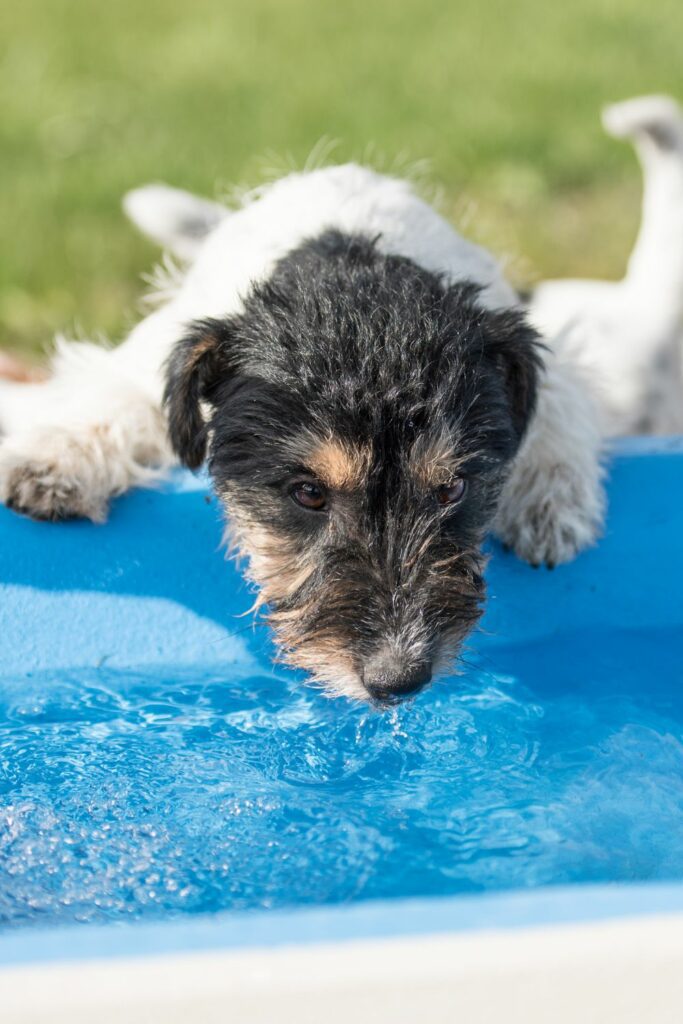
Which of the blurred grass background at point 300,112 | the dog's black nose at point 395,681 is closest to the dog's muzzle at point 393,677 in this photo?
the dog's black nose at point 395,681

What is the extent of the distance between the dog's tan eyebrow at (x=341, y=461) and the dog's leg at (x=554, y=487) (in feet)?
3.03

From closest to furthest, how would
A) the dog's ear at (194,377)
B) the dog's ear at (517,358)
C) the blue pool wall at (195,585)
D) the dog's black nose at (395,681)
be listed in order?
1. the dog's black nose at (395,681)
2. the dog's ear at (194,377)
3. the dog's ear at (517,358)
4. the blue pool wall at (195,585)

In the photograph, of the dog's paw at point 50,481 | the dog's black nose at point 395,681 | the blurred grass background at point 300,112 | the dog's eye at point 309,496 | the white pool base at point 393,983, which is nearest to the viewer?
the white pool base at point 393,983

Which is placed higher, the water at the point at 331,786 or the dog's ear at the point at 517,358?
the dog's ear at the point at 517,358

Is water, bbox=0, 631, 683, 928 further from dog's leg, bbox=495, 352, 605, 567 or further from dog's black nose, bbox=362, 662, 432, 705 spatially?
dog's black nose, bbox=362, 662, 432, 705

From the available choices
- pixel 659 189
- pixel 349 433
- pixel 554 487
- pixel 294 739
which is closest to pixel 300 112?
pixel 659 189

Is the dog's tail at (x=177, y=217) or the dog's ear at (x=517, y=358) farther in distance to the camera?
the dog's tail at (x=177, y=217)

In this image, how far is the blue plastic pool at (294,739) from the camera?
3.19 meters

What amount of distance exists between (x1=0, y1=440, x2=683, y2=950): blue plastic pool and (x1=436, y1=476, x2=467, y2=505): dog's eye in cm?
75

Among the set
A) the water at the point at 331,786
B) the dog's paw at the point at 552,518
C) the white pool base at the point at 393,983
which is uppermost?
the white pool base at the point at 393,983

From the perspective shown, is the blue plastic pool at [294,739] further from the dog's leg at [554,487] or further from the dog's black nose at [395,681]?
the dog's black nose at [395,681]

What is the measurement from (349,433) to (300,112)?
638cm

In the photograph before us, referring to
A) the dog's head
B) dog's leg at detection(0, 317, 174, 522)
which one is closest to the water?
the dog's head

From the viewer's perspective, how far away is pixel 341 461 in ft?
9.93
